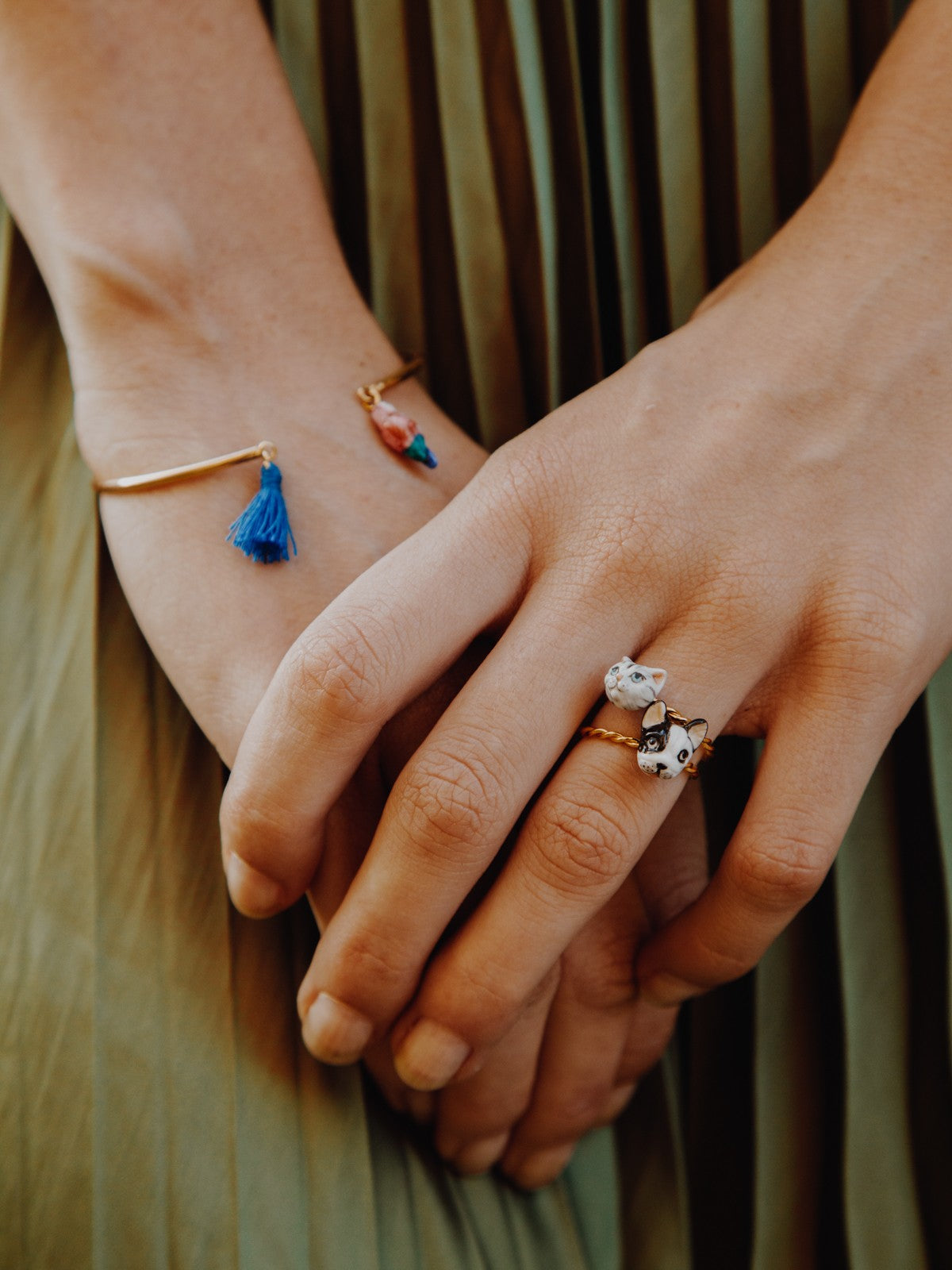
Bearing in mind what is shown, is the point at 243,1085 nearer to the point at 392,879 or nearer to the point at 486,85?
the point at 392,879

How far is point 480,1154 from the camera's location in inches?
28.2

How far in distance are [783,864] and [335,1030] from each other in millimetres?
314

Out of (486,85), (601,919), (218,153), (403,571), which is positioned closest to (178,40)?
(218,153)

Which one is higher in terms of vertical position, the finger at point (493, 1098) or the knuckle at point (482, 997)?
the knuckle at point (482, 997)

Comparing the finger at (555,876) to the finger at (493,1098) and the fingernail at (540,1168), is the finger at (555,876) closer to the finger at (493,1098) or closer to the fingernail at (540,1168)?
the finger at (493,1098)

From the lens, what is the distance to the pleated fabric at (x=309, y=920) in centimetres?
65

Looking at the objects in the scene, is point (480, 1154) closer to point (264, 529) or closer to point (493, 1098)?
point (493, 1098)

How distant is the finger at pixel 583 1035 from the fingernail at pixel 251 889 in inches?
7.9

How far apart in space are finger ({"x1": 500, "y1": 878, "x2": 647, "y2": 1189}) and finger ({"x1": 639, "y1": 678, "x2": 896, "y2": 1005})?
0.33 ft

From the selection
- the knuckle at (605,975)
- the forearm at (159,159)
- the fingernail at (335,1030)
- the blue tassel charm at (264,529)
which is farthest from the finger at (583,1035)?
the forearm at (159,159)

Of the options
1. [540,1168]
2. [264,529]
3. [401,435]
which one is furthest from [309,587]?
[540,1168]

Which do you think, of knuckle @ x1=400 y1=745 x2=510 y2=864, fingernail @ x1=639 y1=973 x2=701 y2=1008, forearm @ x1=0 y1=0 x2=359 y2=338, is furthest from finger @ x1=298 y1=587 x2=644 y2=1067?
forearm @ x1=0 y1=0 x2=359 y2=338

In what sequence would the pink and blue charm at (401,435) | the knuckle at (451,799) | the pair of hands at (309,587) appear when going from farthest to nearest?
the pink and blue charm at (401,435) → the pair of hands at (309,587) → the knuckle at (451,799)

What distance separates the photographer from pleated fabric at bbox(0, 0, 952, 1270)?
0.65 metres
